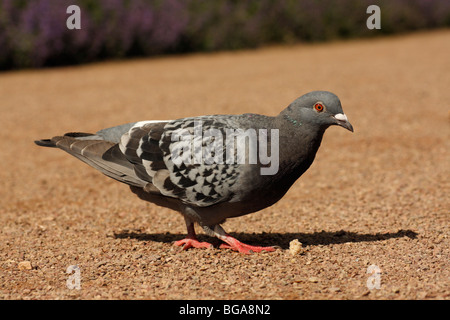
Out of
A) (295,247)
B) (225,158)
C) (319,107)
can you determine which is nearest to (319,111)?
(319,107)

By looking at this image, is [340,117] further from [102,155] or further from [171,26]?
[171,26]

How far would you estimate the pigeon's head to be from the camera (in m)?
4.02

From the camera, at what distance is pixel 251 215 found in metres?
5.62

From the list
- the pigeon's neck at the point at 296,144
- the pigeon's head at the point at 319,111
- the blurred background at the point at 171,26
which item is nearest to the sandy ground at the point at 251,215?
the pigeon's neck at the point at 296,144

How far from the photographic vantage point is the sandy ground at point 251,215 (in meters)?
3.95

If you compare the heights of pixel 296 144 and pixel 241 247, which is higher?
pixel 296 144

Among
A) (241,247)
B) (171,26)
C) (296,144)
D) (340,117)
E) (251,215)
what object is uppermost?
(171,26)

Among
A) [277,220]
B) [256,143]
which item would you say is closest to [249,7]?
[277,220]

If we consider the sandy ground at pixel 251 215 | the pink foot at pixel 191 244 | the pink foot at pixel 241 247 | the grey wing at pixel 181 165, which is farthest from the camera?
the pink foot at pixel 191 244

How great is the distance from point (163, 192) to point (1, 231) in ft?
6.14

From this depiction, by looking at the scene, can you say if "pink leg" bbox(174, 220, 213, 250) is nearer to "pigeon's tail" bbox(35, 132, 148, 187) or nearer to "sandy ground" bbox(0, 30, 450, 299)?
"sandy ground" bbox(0, 30, 450, 299)

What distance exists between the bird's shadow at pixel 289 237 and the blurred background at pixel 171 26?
981 cm

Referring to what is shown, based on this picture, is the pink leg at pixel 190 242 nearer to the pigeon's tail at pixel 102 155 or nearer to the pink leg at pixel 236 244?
the pink leg at pixel 236 244

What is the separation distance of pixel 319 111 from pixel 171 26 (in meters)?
12.0
